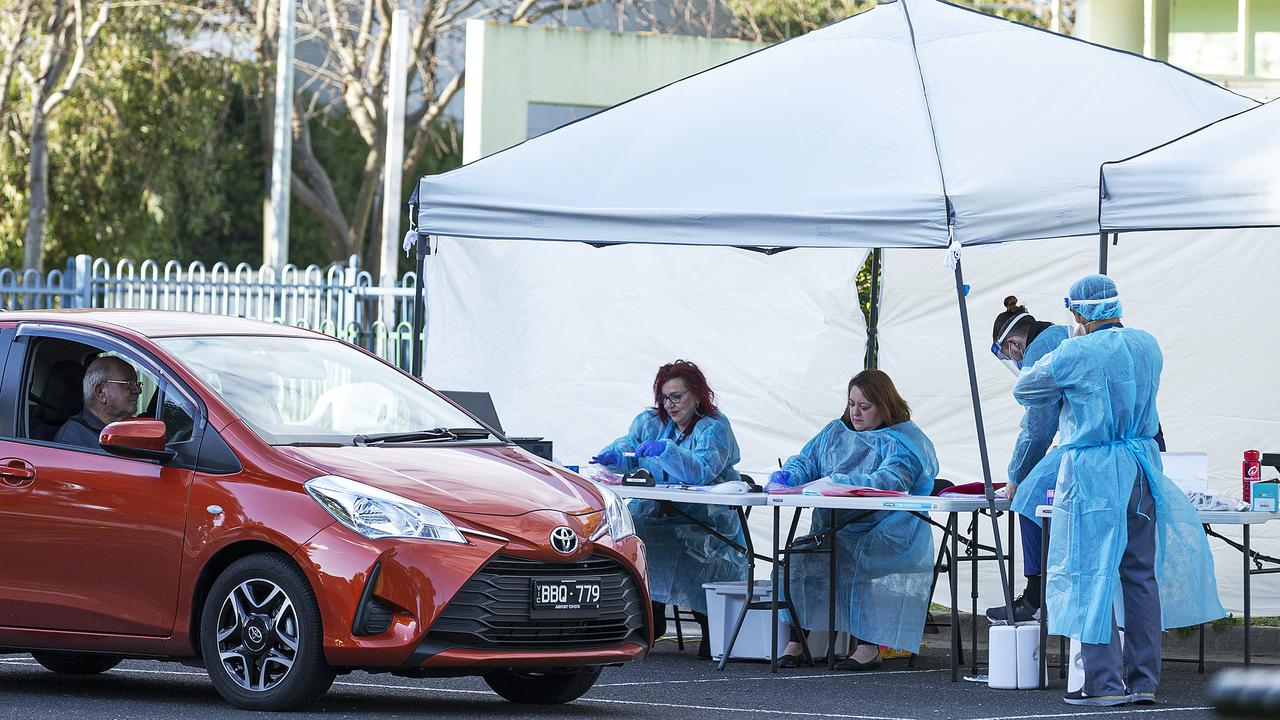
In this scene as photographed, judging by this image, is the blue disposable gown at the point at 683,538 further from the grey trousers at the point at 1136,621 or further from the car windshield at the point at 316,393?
the grey trousers at the point at 1136,621

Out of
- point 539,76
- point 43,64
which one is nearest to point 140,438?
point 539,76

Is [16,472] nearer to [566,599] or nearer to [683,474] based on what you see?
[566,599]

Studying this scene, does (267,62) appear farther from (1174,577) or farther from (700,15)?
(1174,577)

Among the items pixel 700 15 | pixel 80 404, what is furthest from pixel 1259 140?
pixel 700 15

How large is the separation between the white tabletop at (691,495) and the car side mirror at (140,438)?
267cm

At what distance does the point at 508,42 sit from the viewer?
1981cm

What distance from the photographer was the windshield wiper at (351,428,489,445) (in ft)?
22.4

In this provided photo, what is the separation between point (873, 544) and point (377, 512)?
3293 millimetres

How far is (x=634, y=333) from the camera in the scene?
488 inches

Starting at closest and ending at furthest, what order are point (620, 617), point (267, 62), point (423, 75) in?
point (620, 617) → point (267, 62) → point (423, 75)

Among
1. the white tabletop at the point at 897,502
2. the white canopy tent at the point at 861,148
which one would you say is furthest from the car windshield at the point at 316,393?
the white tabletop at the point at 897,502

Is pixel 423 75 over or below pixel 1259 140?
over

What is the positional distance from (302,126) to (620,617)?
25.4m

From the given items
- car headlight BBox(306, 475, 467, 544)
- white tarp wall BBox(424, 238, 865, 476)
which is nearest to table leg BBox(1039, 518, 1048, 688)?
car headlight BBox(306, 475, 467, 544)
